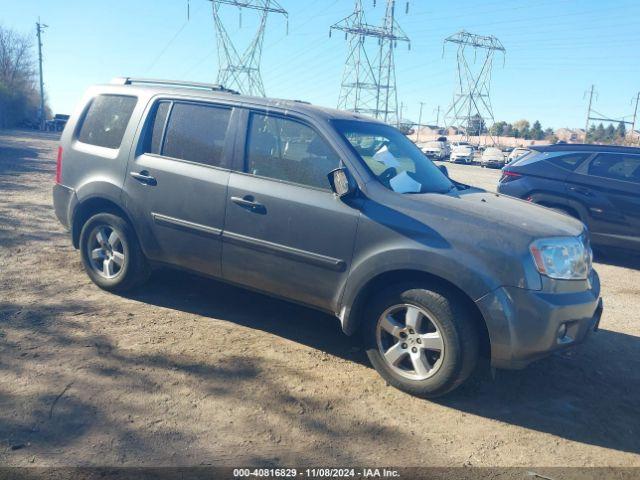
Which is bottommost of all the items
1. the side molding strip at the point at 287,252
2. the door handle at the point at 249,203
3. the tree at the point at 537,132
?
the side molding strip at the point at 287,252

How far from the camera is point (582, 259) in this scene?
12.8ft

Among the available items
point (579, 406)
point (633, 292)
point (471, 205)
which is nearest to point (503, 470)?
point (579, 406)

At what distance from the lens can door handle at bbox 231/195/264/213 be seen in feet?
14.3

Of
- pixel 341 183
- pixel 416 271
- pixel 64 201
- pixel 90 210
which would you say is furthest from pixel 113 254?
pixel 416 271

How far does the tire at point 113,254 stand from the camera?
5.09m

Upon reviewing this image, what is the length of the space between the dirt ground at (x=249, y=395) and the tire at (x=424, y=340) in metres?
0.15

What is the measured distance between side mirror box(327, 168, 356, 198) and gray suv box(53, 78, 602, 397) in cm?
1

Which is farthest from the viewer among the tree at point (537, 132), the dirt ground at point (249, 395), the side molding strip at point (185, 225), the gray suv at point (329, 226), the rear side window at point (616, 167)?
the tree at point (537, 132)

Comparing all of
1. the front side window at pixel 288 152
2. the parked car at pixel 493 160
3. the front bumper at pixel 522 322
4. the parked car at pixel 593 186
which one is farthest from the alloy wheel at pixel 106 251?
the parked car at pixel 493 160

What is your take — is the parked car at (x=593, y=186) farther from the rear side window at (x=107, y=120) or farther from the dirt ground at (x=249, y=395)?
the rear side window at (x=107, y=120)

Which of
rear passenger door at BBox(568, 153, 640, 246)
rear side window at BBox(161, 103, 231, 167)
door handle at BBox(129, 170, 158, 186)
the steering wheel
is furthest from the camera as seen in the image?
rear passenger door at BBox(568, 153, 640, 246)

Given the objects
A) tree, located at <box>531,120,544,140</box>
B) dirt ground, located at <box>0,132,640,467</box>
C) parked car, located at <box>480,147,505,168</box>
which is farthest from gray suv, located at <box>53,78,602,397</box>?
tree, located at <box>531,120,544,140</box>

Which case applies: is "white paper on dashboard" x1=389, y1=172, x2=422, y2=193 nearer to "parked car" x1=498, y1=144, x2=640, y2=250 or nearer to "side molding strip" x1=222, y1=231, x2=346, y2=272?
"side molding strip" x1=222, y1=231, x2=346, y2=272

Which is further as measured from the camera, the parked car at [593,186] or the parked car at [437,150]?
the parked car at [437,150]
